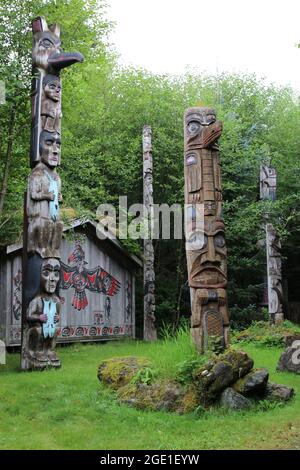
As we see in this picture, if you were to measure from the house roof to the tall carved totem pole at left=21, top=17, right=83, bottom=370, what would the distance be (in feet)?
14.7

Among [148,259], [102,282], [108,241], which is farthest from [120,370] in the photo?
[108,241]

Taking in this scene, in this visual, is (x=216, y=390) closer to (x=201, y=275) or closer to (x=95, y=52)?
(x=201, y=275)

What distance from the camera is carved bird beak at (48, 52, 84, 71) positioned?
32.2 ft

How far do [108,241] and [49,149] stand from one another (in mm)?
6446

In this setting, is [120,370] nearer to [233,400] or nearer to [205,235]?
[233,400]

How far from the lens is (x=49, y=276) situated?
9.66m

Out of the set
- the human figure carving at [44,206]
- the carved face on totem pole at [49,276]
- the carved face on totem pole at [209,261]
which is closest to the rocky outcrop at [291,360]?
the carved face on totem pole at [209,261]

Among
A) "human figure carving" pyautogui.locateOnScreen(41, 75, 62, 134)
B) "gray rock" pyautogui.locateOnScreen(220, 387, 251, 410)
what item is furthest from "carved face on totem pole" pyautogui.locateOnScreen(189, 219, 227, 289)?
"human figure carving" pyautogui.locateOnScreen(41, 75, 62, 134)

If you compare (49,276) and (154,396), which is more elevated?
(49,276)

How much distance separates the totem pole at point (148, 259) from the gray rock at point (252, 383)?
28.0ft

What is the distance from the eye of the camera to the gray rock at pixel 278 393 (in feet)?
22.4

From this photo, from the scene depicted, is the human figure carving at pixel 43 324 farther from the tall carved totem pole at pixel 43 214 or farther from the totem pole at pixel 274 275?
the totem pole at pixel 274 275

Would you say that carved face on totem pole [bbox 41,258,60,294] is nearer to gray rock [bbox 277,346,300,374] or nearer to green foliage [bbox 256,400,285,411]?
gray rock [bbox 277,346,300,374]
